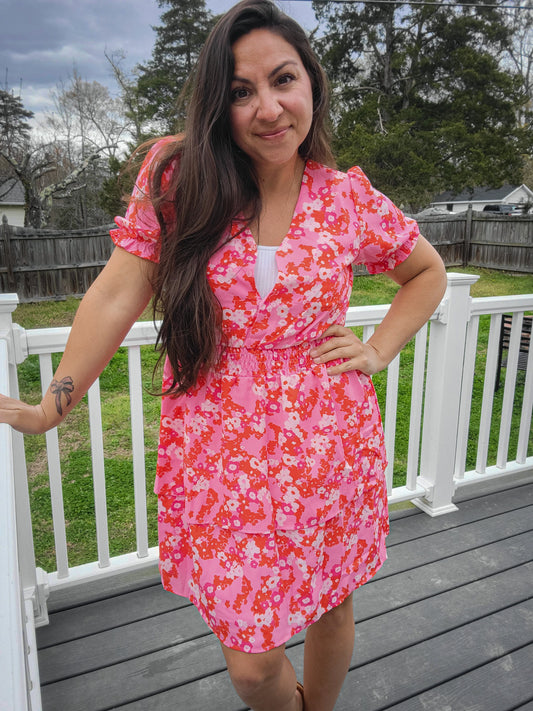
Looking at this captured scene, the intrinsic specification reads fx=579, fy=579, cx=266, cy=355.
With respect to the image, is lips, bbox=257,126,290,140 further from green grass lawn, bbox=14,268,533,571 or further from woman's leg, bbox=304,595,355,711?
woman's leg, bbox=304,595,355,711

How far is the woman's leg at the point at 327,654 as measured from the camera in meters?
1.22

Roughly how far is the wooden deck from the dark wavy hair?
3.29 ft

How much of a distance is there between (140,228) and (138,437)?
40.1 inches

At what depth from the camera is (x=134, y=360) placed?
1807 mm

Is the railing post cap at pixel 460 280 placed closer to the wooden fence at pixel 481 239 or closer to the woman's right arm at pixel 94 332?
the woman's right arm at pixel 94 332

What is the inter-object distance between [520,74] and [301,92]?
15.8 metres

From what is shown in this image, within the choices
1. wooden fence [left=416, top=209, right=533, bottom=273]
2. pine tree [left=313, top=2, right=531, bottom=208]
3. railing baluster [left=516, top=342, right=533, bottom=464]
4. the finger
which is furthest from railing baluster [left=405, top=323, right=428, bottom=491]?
pine tree [left=313, top=2, right=531, bottom=208]

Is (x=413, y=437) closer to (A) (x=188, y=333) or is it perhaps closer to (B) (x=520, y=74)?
(A) (x=188, y=333)

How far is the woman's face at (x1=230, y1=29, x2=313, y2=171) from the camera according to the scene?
3.18 ft

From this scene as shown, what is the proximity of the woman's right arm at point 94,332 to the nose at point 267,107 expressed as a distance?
0.32 metres

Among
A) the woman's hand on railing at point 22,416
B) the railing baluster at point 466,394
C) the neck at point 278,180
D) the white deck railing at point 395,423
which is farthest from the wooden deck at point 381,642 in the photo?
the neck at point 278,180

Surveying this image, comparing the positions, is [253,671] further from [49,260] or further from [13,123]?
[13,123]

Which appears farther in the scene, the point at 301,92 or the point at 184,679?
the point at 184,679

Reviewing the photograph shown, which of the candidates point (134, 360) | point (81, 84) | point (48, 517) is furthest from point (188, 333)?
point (81, 84)
